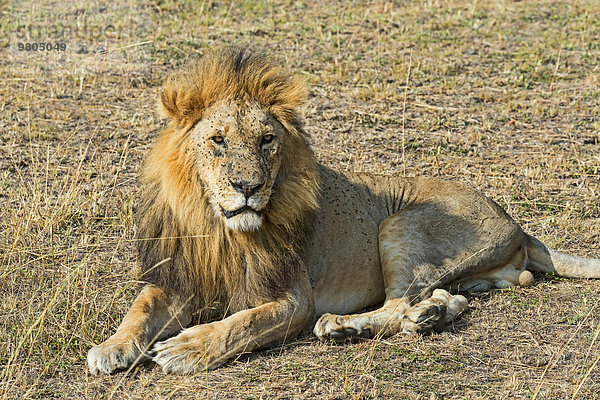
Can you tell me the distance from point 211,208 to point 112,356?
0.93 meters

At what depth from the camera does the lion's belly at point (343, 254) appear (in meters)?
5.17

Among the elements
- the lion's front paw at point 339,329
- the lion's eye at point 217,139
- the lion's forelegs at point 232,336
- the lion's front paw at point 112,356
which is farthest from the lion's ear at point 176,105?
the lion's front paw at point 339,329

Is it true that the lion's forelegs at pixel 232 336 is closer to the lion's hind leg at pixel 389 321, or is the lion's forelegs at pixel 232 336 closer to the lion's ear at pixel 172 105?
the lion's hind leg at pixel 389 321

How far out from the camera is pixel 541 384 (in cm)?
404

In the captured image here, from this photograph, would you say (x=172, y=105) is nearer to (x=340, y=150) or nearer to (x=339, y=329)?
(x=339, y=329)

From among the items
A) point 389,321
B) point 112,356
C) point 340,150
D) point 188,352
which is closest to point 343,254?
point 389,321

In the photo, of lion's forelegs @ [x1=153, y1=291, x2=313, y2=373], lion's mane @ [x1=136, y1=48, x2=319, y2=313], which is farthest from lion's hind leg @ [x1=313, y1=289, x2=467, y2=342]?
lion's mane @ [x1=136, y1=48, x2=319, y2=313]

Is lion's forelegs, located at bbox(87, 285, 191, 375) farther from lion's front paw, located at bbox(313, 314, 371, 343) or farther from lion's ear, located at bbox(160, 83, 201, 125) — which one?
lion's ear, located at bbox(160, 83, 201, 125)

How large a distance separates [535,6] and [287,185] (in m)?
8.69

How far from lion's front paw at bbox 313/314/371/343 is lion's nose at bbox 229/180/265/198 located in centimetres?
96

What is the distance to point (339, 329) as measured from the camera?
15.3ft

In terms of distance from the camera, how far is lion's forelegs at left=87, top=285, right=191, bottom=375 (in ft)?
13.4

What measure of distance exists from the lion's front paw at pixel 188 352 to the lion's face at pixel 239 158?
598 mm

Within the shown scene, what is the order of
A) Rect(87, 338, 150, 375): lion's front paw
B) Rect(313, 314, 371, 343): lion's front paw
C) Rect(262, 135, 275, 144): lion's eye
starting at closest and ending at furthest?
Rect(87, 338, 150, 375): lion's front paw < Rect(262, 135, 275, 144): lion's eye < Rect(313, 314, 371, 343): lion's front paw
